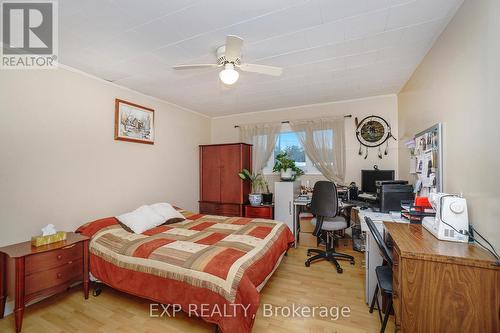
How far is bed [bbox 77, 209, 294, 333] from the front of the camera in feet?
5.38

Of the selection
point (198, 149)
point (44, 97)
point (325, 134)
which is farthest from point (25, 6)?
point (325, 134)

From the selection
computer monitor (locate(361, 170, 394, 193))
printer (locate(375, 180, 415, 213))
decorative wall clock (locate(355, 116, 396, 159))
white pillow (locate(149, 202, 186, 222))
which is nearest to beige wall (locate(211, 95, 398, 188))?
decorative wall clock (locate(355, 116, 396, 159))

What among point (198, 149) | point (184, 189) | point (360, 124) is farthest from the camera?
point (198, 149)

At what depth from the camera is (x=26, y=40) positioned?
6.94 ft

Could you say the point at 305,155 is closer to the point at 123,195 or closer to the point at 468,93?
the point at 468,93

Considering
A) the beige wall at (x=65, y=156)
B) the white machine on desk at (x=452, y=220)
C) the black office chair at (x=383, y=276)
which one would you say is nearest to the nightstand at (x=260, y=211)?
the beige wall at (x=65, y=156)

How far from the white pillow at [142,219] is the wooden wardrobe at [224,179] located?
1.56 m

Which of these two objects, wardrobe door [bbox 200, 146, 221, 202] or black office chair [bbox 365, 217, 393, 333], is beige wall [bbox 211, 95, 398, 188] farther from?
black office chair [bbox 365, 217, 393, 333]

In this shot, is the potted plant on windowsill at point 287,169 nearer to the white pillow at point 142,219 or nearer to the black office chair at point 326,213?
the black office chair at point 326,213

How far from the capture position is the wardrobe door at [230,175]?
431cm

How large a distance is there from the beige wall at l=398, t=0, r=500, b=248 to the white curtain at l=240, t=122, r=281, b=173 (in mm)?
2682

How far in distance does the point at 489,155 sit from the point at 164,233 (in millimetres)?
2910

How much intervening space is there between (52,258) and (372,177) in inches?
165

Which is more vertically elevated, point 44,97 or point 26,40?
point 26,40
